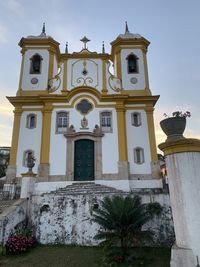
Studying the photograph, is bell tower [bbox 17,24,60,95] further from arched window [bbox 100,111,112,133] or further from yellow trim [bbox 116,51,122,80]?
yellow trim [bbox 116,51,122,80]

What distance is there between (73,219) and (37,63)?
12240 millimetres

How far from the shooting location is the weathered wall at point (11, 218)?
28.3 feet

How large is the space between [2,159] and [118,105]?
21.7 meters

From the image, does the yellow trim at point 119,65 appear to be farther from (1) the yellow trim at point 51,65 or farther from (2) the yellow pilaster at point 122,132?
(1) the yellow trim at point 51,65

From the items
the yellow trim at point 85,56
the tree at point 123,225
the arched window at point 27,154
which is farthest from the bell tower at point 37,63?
the tree at point 123,225

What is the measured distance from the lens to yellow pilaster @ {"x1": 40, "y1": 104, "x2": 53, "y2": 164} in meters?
14.5

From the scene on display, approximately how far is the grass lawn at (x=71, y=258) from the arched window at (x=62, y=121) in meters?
7.75

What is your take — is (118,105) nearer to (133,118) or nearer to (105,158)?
(133,118)

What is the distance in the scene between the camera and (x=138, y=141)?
15266 millimetres

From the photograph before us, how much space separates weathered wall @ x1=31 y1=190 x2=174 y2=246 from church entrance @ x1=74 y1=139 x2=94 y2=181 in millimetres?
4309

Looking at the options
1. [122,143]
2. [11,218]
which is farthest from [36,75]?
[11,218]

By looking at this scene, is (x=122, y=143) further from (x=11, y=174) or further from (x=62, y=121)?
(x=11, y=174)

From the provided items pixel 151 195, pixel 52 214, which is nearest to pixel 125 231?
pixel 151 195

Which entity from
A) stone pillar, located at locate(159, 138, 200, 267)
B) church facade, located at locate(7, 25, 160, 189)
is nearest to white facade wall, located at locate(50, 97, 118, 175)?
church facade, located at locate(7, 25, 160, 189)
